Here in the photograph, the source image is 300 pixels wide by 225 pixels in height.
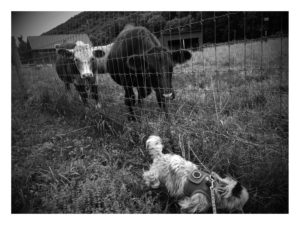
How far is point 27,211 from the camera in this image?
2059 mm

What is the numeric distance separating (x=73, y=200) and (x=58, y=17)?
225 centimetres

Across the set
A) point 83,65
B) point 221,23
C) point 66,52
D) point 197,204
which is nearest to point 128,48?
point 83,65

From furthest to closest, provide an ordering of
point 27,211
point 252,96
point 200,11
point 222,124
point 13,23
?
point 252,96 < point 222,124 < point 13,23 < point 200,11 < point 27,211

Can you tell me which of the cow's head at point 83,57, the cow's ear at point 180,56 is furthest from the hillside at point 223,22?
the cow's head at point 83,57

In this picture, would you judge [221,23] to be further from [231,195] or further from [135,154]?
[135,154]

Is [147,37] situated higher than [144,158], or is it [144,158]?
[147,37]

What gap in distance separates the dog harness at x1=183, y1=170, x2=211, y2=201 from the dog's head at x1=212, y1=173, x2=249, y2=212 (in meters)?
0.08

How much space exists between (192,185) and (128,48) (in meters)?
3.16

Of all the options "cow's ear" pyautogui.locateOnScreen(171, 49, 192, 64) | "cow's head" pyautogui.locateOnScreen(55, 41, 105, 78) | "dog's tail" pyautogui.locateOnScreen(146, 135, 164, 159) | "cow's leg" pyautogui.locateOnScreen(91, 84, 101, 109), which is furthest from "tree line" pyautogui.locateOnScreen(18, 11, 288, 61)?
"cow's leg" pyautogui.locateOnScreen(91, 84, 101, 109)

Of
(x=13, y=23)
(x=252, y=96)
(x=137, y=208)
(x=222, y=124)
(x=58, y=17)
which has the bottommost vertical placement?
(x=137, y=208)

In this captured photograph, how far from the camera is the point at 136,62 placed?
148 inches

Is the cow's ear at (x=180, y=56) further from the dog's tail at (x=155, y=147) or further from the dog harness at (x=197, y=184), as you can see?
the dog harness at (x=197, y=184)
